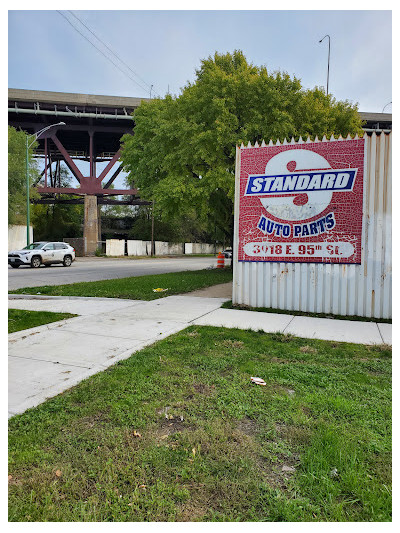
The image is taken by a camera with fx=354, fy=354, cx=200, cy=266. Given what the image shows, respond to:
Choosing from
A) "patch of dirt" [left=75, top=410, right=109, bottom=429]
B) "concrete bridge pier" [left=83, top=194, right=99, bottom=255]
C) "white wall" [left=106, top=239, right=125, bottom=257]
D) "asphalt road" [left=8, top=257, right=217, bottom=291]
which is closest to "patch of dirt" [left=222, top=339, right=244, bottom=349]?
"patch of dirt" [left=75, top=410, right=109, bottom=429]

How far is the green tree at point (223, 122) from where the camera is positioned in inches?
587

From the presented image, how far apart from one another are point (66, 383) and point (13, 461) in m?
1.40

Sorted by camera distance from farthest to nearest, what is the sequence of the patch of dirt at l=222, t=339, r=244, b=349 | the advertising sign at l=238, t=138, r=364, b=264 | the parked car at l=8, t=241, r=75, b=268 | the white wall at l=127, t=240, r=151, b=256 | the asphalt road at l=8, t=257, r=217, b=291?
1. the white wall at l=127, t=240, r=151, b=256
2. the parked car at l=8, t=241, r=75, b=268
3. the asphalt road at l=8, t=257, r=217, b=291
4. the advertising sign at l=238, t=138, r=364, b=264
5. the patch of dirt at l=222, t=339, r=244, b=349

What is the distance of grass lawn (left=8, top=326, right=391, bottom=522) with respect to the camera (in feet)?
7.01

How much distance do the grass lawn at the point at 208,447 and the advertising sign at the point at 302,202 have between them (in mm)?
3881

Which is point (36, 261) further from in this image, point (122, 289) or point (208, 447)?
point (208, 447)

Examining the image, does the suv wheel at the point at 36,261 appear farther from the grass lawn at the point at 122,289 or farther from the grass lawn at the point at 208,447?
the grass lawn at the point at 208,447

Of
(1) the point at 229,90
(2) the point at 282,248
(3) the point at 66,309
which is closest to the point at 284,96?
(1) the point at 229,90

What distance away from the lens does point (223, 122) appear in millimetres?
14930

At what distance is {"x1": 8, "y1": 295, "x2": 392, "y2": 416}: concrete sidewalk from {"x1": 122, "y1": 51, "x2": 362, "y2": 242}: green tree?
23.8 ft

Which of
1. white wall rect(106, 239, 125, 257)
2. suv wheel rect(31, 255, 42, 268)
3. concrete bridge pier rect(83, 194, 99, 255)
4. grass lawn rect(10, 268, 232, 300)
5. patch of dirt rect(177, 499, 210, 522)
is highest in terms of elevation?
concrete bridge pier rect(83, 194, 99, 255)

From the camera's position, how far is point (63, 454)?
8.58 feet

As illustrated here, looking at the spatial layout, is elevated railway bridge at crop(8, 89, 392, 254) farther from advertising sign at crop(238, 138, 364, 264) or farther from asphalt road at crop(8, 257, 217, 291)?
advertising sign at crop(238, 138, 364, 264)

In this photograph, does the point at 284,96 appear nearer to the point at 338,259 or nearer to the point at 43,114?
the point at 338,259
